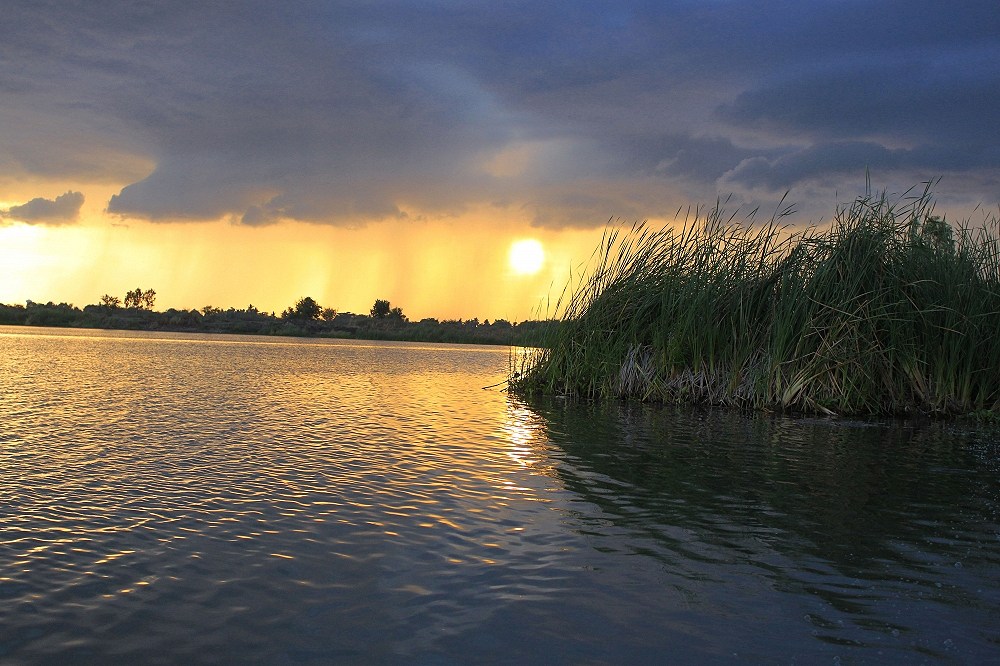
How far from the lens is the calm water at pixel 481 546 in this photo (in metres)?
4.30

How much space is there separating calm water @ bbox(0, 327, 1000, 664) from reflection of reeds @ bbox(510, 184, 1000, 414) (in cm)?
429

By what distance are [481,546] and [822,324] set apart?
43.1 feet

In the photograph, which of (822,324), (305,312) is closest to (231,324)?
(305,312)

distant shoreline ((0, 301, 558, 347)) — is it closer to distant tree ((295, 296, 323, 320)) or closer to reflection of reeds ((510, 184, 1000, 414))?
distant tree ((295, 296, 323, 320))

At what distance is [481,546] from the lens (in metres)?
6.03

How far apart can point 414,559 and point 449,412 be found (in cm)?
1000

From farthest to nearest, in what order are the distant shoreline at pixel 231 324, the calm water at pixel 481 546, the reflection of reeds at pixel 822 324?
the distant shoreline at pixel 231 324, the reflection of reeds at pixel 822 324, the calm water at pixel 481 546

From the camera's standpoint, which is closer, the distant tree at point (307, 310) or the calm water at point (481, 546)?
the calm water at point (481, 546)

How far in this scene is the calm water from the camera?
430 centimetres

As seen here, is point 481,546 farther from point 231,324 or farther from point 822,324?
point 231,324

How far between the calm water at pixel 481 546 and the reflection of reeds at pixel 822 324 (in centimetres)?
429

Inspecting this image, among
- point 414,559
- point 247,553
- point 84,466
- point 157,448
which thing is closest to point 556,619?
point 414,559

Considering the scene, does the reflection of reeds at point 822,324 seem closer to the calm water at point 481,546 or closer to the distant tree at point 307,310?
the calm water at point 481,546

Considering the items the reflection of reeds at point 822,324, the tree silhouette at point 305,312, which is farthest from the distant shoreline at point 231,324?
the reflection of reeds at point 822,324
